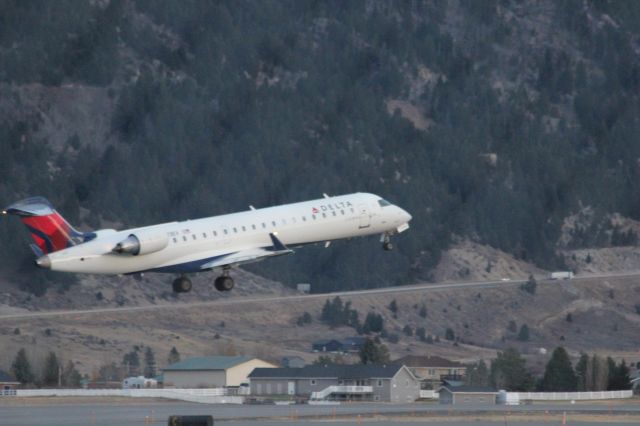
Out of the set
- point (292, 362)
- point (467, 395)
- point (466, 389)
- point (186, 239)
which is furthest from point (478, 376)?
point (186, 239)

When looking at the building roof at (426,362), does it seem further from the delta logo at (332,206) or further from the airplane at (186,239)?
the airplane at (186,239)

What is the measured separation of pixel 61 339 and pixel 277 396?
125 feet

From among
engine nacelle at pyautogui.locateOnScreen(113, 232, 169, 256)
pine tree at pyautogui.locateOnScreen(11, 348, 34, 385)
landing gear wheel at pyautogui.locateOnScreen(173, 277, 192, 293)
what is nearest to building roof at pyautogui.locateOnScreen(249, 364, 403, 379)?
pine tree at pyautogui.locateOnScreen(11, 348, 34, 385)

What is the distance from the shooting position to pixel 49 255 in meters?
90.0

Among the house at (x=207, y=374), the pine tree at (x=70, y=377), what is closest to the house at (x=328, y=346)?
the house at (x=207, y=374)

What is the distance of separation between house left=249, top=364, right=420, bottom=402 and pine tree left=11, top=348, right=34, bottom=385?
1973cm

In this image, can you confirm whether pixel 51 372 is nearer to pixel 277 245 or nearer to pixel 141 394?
pixel 141 394

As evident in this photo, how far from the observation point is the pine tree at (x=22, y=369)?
148000 mm

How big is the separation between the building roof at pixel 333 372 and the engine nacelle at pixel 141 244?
5240 centimetres

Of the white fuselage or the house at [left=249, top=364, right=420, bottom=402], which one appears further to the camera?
the house at [left=249, top=364, right=420, bottom=402]

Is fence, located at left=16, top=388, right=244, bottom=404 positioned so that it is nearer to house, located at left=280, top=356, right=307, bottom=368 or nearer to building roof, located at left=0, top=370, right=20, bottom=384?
building roof, located at left=0, top=370, right=20, bottom=384

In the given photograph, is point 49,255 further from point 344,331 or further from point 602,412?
point 344,331

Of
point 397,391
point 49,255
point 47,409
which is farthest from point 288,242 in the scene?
point 397,391

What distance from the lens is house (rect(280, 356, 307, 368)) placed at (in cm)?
16788
